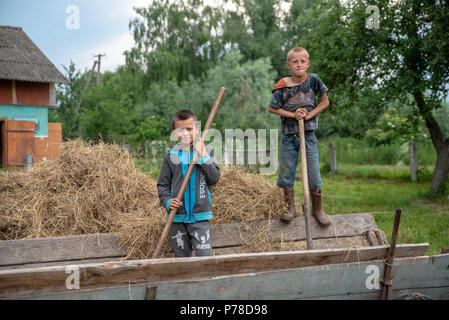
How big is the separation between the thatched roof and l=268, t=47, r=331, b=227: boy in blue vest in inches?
425

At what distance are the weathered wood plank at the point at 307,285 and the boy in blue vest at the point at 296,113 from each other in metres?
1.14

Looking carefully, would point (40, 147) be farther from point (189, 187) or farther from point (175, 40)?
point (175, 40)

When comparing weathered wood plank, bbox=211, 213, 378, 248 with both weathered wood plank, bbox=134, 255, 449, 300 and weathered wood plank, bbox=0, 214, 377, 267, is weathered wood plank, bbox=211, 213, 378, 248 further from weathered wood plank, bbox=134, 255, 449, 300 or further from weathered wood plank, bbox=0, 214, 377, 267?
A: weathered wood plank, bbox=134, 255, 449, 300

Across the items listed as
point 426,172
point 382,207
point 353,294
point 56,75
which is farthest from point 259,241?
point 56,75

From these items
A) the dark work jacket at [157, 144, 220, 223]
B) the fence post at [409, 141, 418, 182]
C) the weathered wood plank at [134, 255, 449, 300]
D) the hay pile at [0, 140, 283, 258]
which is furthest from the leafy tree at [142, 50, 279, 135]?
the weathered wood plank at [134, 255, 449, 300]

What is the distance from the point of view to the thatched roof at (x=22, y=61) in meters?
12.4

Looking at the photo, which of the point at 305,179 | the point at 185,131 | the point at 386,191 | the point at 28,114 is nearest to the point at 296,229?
the point at 305,179

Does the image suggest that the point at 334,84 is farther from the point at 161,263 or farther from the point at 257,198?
the point at 161,263

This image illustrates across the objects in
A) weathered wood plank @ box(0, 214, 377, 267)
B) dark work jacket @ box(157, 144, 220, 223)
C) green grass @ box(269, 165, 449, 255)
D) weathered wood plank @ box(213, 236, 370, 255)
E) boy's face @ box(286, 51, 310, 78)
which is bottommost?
green grass @ box(269, 165, 449, 255)

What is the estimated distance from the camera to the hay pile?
3742mm

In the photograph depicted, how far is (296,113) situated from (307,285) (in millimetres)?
1554

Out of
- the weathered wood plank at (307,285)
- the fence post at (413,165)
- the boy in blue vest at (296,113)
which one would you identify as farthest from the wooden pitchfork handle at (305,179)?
the fence post at (413,165)

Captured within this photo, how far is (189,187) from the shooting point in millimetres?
3107

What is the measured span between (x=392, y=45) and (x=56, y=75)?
9.91m
